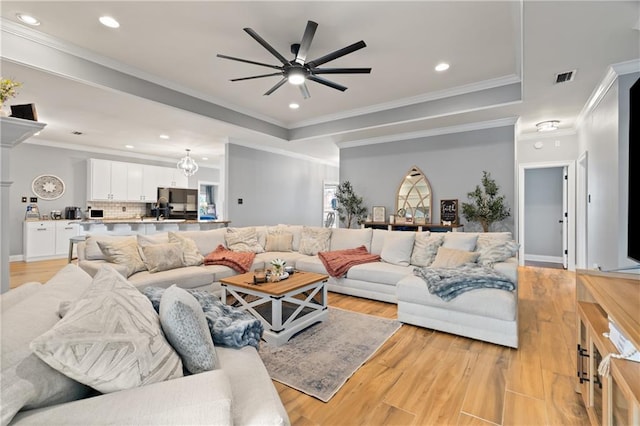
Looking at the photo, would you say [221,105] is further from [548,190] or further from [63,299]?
[548,190]

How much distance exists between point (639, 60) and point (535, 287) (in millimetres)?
3025

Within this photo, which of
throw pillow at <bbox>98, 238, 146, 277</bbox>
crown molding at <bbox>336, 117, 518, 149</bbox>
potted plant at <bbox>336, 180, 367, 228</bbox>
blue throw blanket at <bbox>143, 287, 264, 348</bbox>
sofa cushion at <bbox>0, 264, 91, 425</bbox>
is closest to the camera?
sofa cushion at <bbox>0, 264, 91, 425</bbox>

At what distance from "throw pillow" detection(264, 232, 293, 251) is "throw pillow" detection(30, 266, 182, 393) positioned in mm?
3808

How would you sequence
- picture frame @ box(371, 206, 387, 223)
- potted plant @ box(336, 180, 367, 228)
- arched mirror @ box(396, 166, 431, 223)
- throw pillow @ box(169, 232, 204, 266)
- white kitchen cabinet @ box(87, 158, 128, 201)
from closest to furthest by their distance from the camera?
throw pillow @ box(169, 232, 204, 266)
arched mirror @ box(396, 166, 431, 223)
picture frame @ box(371, 206, 387, 223)
potted plant @ box(336, 180, 367, 228)
white kitchen cabinet @ box(87, 158, 128, 201)

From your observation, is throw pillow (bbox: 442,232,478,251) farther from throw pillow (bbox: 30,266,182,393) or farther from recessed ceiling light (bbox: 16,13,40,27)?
recessed ceiling light (bbox: 16,13,40,27)

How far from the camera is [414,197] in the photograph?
573cm

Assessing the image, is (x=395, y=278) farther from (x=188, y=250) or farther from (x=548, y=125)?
(x=548, y=125)

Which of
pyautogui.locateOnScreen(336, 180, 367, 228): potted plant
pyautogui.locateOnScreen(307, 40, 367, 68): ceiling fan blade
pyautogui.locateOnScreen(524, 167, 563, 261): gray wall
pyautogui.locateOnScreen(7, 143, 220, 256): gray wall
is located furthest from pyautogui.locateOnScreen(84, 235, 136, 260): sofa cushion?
pyautogui.locateOnScreen(524, 167, 563, 261): gray wall

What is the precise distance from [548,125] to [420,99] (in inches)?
95.1

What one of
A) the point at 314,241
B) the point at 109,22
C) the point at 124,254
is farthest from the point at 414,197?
the point at 109,22

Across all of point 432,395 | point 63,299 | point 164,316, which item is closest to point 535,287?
point 432,395

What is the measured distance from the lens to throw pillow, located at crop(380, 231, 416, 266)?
3.95 metres

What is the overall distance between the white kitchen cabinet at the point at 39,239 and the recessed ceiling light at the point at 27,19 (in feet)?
16.9

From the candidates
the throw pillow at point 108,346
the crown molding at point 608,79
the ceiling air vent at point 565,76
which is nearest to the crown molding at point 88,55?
the throw pillow at point 108,346
